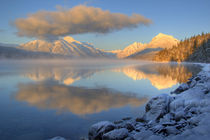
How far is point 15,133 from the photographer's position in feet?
27.1

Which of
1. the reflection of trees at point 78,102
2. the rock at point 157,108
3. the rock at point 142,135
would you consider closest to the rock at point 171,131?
the rock at point 142,135

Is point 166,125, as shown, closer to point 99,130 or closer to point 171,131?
point 171,131

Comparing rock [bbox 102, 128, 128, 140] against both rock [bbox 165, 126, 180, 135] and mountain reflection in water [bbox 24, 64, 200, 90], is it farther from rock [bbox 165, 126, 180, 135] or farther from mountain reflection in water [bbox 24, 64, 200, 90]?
mountain reflection in water [bbox 24, 64, 200, 90]

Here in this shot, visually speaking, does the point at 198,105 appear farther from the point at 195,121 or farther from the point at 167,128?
the point at 167,128

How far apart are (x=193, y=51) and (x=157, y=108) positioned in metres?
124

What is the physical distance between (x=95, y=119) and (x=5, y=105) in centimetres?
787

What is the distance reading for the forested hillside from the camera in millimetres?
95188

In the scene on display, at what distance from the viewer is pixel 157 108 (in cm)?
984

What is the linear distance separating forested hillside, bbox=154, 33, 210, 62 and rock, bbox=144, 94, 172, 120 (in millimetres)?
91957

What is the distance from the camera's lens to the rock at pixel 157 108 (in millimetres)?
9375

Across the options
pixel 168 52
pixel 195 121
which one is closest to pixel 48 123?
pixel 195 121

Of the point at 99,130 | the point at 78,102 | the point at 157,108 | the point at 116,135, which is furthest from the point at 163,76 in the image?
the point at 116,135

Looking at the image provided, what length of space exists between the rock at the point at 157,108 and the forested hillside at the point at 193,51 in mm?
91957

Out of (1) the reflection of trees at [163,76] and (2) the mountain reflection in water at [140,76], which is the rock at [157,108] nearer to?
(2) the mountain reflection in water at [140,76]
